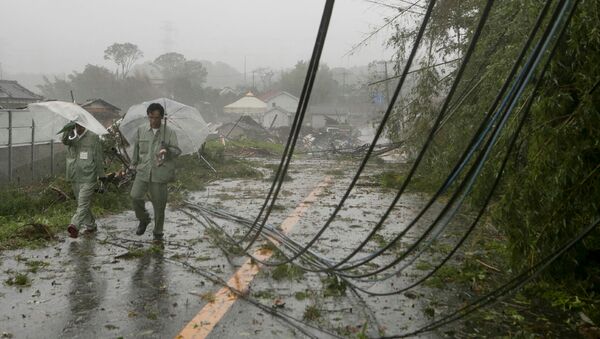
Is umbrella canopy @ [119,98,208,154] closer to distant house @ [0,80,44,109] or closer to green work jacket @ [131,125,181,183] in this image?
green work jacket @ [131,125,181,183]

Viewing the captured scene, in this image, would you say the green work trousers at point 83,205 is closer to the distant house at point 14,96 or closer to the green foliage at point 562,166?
the green foliage at point 562,166

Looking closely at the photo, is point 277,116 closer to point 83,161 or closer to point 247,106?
point 247,106

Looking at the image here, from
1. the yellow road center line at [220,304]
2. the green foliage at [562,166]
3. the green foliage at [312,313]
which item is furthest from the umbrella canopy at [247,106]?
the green foliage at [312,313]

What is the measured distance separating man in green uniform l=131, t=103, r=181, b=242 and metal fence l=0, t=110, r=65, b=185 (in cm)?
542

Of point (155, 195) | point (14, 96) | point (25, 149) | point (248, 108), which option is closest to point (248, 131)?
point (14, 96)

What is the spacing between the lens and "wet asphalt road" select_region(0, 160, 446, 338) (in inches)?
162

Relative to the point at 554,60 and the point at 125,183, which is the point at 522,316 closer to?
the point at 554,60

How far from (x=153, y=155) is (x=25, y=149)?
7.41 meters

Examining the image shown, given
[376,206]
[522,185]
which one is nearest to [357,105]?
[376,206]

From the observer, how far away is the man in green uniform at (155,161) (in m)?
6.73

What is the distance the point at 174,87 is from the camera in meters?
68.4

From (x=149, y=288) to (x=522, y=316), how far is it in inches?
130

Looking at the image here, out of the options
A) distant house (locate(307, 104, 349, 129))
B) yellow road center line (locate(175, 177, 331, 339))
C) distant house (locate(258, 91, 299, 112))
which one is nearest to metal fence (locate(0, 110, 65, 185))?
yellow road center line (locate(175, 177, 331, 339))

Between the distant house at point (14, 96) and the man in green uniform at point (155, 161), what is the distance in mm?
26196
